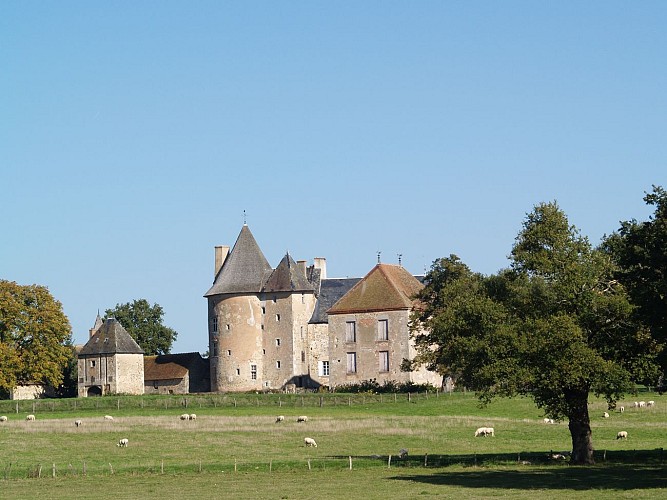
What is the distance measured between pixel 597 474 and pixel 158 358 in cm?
7813

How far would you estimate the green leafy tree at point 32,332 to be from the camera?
93625mm

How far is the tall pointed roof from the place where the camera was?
9994 centimetres

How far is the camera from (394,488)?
34.3 meters

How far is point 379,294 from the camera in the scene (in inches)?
3529

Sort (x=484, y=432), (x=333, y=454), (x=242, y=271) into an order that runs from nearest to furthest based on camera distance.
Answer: (x=333, y=454), (x=484, y=432), (x=242, y=271)

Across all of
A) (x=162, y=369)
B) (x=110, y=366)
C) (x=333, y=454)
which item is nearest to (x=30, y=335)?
(x=110, y=366)

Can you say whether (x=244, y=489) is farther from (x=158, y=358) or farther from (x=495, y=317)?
(x=158, y=358)

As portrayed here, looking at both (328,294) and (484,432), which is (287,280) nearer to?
(328,294)

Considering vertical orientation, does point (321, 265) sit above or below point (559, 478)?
above

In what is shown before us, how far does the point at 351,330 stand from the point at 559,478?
54696 millimetres

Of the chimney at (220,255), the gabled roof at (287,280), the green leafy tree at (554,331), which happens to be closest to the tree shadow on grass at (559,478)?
the green leafy tree at (554,331)

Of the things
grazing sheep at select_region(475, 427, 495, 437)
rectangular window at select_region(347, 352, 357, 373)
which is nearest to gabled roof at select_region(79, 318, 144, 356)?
rectangular window at select_region(347, 352, 357, 373)

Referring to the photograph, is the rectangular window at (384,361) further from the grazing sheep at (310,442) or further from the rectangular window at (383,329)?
the grazing sheep at (310,442)

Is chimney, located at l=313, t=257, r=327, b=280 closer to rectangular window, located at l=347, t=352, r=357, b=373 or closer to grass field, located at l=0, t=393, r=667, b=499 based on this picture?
rectangular window, located at l=347, t=352, r=357, b=373
